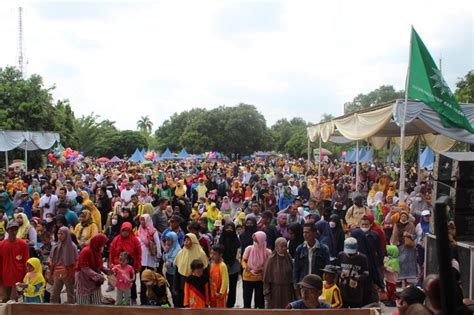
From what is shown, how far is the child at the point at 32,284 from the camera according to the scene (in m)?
6.81

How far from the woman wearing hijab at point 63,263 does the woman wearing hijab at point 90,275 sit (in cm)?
30

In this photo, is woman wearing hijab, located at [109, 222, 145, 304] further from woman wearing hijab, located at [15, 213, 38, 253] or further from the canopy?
the canopy

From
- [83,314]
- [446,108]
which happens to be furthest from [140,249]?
[446,108]

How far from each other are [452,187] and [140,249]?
4.49 m

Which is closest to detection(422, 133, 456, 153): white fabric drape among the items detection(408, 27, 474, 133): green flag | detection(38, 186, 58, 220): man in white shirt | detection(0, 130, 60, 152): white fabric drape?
detection(408, 27, 474, 133): green flag

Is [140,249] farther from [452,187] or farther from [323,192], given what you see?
[323,192]

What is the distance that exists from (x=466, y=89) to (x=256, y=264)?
1132 inches

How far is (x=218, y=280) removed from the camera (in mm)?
6398

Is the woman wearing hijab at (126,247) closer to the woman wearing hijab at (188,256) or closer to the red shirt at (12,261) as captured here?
the woman wearing hijab at (188,256)

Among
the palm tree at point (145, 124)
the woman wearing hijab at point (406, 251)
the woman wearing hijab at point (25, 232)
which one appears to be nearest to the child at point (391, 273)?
the woman wearing hijab at point (406, 251)

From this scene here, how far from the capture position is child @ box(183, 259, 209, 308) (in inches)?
242

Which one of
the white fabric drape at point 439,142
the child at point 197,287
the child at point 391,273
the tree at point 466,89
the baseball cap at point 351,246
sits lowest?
the child at point 391,273

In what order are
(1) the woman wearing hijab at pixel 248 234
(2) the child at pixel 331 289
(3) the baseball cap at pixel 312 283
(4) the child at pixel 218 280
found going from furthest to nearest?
(1) the woman wearing hijab at pixel 248 234
(4) the child at pixel 218 280
(2) the child at pixel 331 289
(3) the baseball cap at pixel 312 283

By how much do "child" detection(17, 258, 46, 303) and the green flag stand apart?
7.76 m
